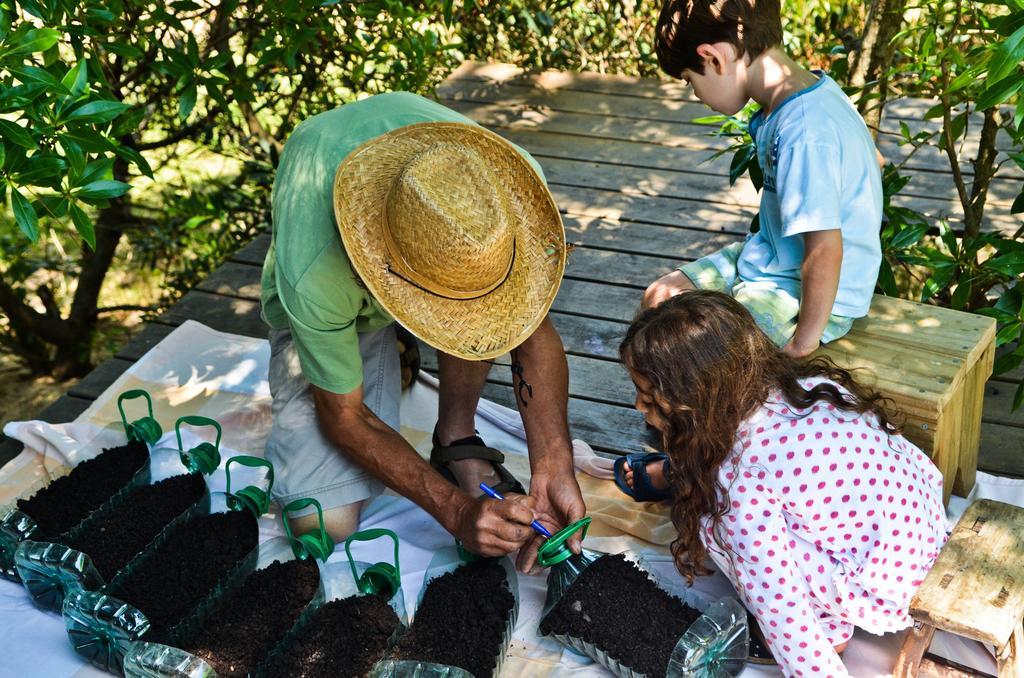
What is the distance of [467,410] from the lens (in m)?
2.46

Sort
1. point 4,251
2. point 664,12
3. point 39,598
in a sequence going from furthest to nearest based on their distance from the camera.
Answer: point 4,251 → point 664,12 → point 39,598

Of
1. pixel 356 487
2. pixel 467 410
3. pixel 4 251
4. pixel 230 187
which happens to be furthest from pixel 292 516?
pixel 4 251

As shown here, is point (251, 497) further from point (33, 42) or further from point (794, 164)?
point (794, 164)

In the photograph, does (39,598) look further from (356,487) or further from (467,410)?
(467,410)

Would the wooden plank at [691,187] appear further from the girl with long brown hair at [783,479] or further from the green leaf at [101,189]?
the green leaf at [101,189]

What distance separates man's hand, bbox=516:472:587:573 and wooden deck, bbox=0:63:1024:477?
483 millimetres

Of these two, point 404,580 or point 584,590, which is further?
point 404,580

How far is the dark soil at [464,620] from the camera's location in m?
1.90

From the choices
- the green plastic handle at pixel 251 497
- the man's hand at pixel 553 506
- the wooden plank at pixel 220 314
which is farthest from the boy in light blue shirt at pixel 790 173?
the wooden plank at pixel 220 314

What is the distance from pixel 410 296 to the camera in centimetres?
187

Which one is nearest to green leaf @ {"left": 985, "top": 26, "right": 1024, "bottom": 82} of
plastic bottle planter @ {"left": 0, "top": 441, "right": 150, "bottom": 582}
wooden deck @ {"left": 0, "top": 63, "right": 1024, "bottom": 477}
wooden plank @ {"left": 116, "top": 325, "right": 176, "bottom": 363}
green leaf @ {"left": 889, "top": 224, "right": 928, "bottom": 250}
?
green leaf @ {"left": 889, "top": 224, "right": 928, "bottom": 250}

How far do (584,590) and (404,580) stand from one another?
0.45 metres

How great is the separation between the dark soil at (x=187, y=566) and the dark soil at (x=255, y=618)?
6 centimetres

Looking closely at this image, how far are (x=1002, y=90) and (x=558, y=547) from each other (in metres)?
1.19
